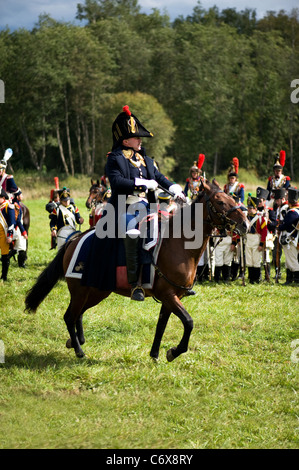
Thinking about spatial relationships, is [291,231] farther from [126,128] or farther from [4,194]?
[126,128]

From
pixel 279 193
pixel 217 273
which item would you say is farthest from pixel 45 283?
pixel 279 193

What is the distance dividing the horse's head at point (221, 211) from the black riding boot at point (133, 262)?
102cm

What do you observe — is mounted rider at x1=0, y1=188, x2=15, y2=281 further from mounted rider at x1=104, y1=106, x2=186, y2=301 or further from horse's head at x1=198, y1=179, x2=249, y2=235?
horse's head at x1=198, y1=179, x2=249, y2=235

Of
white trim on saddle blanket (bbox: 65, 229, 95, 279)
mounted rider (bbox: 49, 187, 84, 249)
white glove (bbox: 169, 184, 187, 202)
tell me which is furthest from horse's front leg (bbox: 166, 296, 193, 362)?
mounted rider (bbox: 49, 187, 84, 249)

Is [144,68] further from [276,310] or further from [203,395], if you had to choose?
[203,395]

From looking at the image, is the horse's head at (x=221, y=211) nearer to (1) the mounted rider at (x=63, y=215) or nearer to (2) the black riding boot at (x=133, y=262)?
(2) the black riding boot at (x=133, y=262)

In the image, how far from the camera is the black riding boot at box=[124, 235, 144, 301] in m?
7.00

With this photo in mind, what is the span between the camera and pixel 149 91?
55.9 meters

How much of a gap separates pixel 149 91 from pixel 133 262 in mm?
51181

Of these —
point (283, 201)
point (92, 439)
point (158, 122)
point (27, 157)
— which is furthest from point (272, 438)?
point (27, 157)

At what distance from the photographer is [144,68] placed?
54844mm

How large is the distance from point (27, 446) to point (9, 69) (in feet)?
146

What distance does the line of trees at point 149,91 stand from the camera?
46031 mm

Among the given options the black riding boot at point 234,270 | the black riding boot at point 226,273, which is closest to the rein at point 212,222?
the black riding boot at point 226,273
